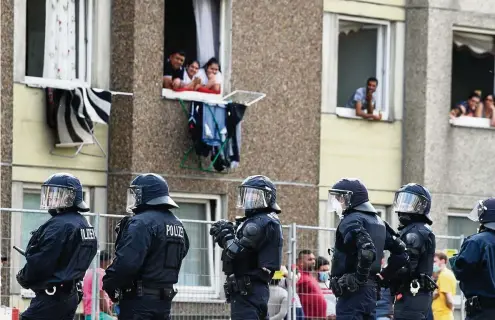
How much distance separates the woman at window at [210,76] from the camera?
26.7 metres

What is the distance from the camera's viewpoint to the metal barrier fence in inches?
850

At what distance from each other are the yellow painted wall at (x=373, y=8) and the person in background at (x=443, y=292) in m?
5.78

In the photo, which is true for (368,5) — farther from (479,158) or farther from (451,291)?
(451,291)

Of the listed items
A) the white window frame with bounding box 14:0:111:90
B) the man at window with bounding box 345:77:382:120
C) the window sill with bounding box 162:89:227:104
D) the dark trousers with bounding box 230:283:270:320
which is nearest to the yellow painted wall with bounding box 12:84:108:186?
the white window frame with bounding box 14:0:111:90

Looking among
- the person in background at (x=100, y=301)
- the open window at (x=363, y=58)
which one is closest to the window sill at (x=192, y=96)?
the open window at (x=363, y=58)

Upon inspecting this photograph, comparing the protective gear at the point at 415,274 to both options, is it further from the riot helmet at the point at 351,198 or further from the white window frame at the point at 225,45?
the white window frame at the point at 225,45

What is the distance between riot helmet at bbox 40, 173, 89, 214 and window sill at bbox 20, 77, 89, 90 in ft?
21.8

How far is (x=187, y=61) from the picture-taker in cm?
2697

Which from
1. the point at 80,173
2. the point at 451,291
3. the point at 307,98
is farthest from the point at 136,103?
the point at 451,291

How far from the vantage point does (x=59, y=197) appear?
18.2m

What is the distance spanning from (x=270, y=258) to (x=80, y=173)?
6585mm

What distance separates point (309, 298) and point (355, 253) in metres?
4.14

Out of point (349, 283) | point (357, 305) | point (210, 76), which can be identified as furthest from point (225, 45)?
point (349, 283)

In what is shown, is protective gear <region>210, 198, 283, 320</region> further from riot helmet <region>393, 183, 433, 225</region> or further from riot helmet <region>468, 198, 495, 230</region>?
riot helmet <region>468, 198, 495, 230</region>
